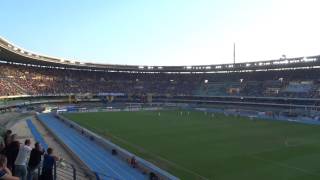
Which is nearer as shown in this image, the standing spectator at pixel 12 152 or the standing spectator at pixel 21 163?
the standing spectator at pixel 21 163

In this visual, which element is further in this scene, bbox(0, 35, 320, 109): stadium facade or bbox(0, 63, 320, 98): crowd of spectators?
bbox(0, 63, 320, 98): crowd of spectators

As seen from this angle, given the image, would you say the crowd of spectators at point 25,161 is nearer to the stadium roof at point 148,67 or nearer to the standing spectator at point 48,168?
the standing spectator at point 48,168

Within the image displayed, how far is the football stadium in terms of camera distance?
2114 cm

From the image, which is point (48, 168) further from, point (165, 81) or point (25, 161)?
point (165, 81)

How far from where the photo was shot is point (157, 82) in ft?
322

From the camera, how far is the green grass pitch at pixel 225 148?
21625mm

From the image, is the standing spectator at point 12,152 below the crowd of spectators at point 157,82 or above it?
below

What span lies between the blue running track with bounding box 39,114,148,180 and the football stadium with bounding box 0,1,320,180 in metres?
0.08

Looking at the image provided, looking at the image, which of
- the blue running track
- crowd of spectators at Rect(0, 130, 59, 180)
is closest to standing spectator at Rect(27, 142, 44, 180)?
crowd of spectators at Rect(0, 130, 59, 180)

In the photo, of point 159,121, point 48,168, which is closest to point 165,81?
point 159,121

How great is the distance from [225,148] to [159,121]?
21.8m

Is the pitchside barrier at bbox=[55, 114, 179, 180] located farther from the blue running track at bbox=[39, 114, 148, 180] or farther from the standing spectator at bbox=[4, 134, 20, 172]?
the standing spectator at bbox=[4, 134, 20, 172]

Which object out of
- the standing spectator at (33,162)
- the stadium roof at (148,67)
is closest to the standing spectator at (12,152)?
the standing spectator at (33,162)

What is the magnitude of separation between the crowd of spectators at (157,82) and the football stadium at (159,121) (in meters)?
0.27
